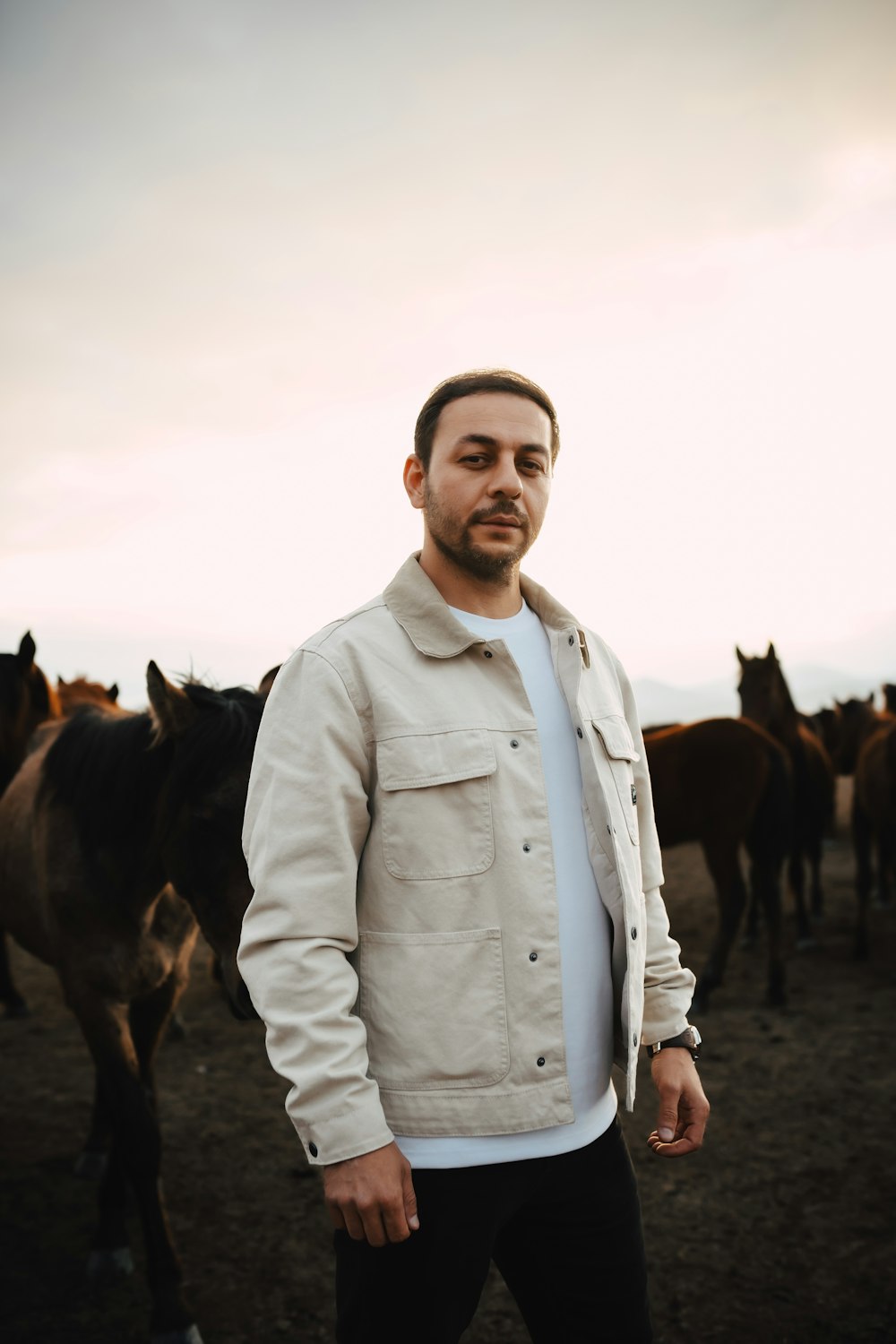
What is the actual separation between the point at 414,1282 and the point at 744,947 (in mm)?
6684

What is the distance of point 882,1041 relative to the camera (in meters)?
5.11

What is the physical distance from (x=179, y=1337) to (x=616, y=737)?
102 inches

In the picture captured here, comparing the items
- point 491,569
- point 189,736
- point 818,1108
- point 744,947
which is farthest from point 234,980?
point 744,947

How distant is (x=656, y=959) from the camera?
1.73 meters

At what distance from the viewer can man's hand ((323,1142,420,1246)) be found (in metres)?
1.21

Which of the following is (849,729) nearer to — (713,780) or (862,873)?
(862,873)

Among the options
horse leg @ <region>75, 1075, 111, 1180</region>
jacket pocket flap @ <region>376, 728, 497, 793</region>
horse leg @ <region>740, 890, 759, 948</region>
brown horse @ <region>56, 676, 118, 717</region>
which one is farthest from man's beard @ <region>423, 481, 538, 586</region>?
horse leg @ <region>740, 890, 759, 948</region>

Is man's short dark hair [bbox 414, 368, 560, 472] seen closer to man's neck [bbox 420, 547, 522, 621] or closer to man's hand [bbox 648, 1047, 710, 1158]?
man's neck [bbox 420, 547, 522, 621]

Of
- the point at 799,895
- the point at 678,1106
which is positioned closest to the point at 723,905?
the point at 799,895

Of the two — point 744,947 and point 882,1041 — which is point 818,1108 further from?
point 744,947

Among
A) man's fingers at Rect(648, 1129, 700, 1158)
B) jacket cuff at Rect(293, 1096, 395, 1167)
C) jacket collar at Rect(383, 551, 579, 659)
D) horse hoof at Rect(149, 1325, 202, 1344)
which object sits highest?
jacket collar at Rect(383, 551, 579, 659)

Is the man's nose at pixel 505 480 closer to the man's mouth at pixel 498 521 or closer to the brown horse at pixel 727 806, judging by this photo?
the man's mouth at pixel 498 521

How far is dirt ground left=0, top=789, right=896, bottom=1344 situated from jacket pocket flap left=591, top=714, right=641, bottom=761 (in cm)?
231

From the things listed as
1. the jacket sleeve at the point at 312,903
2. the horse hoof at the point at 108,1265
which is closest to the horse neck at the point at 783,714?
the horse hoof at the point at 108,1265
